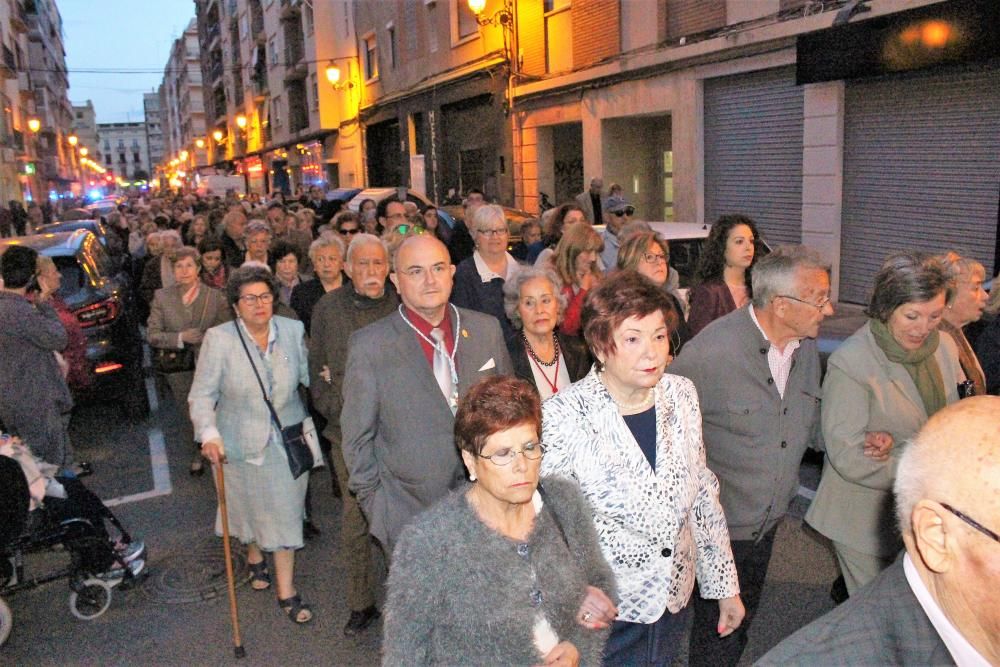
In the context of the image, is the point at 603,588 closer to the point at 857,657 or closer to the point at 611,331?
the point at 611,331

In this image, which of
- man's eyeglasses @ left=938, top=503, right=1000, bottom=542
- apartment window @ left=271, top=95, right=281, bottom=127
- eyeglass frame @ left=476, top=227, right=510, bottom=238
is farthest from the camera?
apartment window @ left=271, top=95, right=281, bottom=127

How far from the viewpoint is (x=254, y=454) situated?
466 centimetres

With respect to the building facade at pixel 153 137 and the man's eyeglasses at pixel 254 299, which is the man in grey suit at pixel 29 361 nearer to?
the man's eyeglasses at pixel 254 299

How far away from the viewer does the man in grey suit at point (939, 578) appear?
1412mm

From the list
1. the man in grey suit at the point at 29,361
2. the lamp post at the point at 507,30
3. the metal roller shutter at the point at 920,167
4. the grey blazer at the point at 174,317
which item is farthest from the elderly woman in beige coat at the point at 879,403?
the lamp post at the point at 507,30

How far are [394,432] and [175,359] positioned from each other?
4.17 meters

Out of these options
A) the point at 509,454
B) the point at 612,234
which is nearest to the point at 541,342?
the point at 509,454

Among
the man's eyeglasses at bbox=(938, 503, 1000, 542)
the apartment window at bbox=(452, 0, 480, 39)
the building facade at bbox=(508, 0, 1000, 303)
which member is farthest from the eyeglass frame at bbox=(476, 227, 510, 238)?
the apartment window at bbox=(452, 0, 480, 39)

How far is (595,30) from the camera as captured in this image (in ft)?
59.0

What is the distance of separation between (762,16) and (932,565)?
1329 centimetres

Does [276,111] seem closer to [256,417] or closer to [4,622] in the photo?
[256,417]

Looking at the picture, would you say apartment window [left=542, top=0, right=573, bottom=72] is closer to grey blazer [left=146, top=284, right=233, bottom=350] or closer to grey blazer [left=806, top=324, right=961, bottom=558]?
grey blazer [left=146, top=284, right=233, bottom=350]

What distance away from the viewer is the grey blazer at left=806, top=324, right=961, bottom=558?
3449 millimetres

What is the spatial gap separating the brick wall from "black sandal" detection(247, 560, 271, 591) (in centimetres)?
1462
